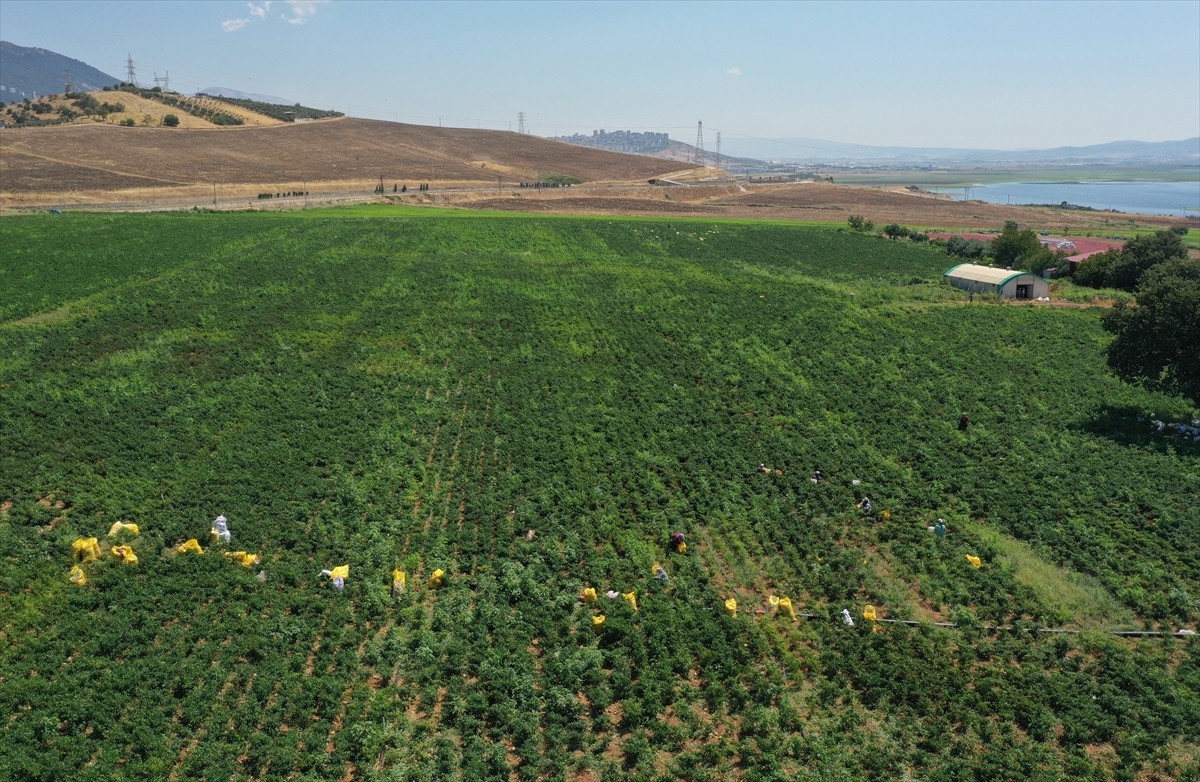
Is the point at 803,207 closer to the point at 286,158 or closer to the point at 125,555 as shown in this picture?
the point at 286,158

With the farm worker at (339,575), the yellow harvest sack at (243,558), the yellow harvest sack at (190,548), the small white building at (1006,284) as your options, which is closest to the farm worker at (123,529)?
the yellow harvest sack at (190,548)

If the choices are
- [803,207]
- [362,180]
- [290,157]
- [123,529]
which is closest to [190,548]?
[123,529]

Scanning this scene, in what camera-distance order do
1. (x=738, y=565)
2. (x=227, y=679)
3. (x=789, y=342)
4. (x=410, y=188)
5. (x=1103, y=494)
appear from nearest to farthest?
(x=227, y=679) < (x=738, y=565) < (x=1103, y=494) < (x=789, y=342) < (x=410, y=188)

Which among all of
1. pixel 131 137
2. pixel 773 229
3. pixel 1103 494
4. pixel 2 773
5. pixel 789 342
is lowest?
pixel 2 773

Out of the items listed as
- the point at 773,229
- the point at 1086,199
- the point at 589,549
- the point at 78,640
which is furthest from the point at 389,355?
the point at 1086,199

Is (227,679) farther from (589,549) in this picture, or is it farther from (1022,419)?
(1022,419)

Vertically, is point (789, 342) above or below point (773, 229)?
below

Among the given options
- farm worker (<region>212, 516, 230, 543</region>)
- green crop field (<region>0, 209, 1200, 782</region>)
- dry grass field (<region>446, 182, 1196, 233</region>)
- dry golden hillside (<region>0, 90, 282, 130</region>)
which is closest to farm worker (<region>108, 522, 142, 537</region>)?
green crop field (<region>0, 209, 1200, 782</region>)
